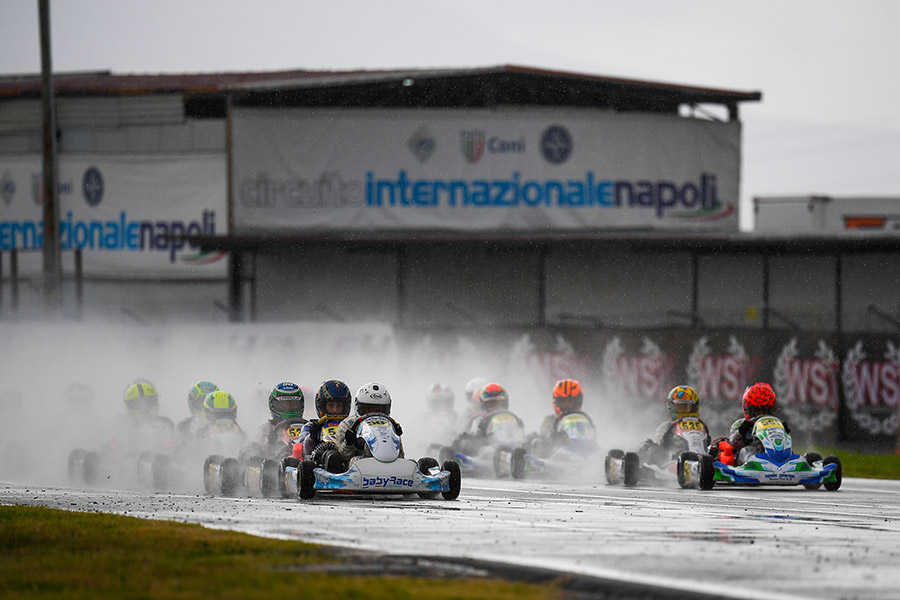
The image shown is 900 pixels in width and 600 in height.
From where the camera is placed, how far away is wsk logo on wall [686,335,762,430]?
1194 inches

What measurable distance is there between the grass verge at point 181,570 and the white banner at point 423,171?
93.0 ft

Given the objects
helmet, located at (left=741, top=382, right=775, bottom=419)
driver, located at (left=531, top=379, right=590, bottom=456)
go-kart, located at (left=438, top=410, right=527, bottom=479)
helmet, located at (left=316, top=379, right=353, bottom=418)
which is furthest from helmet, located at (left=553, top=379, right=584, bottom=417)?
helmet, located at (left=316, top=379, right=353, bottom=418)

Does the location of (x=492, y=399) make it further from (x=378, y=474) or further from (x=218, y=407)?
(x=378, y=474)

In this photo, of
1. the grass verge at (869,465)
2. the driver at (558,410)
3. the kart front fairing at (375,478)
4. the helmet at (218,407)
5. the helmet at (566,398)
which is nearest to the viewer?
the kart front fairing at (375,478)

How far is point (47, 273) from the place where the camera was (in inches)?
1484

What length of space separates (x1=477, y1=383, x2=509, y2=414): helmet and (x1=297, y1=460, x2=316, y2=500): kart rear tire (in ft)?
29.4

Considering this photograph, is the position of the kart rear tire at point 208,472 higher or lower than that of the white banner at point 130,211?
lower

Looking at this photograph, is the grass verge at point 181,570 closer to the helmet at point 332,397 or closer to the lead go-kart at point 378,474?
the lead go-kart at point 378,474

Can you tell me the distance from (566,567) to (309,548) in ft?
7.22

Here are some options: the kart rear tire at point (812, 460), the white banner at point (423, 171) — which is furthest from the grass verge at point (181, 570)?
the white banner at point (423, 171)

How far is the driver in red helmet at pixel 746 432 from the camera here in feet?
64.3

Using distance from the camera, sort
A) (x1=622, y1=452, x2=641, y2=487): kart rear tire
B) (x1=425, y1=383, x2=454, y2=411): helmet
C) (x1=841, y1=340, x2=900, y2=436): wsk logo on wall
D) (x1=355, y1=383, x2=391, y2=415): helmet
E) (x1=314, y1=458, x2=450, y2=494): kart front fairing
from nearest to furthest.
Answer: (x1=314, y1=458, x2=450, y2=494): kart front fairing
(x1=355, y1=383, x2=391, y2=415): helmet
(x1=622, y1=452, x2=641, y2=487): kart rear tire
(x1=841, y1=340, x2=900, y2=436): wsk logo on wall
(x1=425, y1=383, x2=454, y2=411): helmet

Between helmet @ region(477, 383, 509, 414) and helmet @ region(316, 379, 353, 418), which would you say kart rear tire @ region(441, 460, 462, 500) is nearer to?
helmet @ region(316, 379, 353, 418)

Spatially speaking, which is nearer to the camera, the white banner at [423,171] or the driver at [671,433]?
the driver at [671,433]
